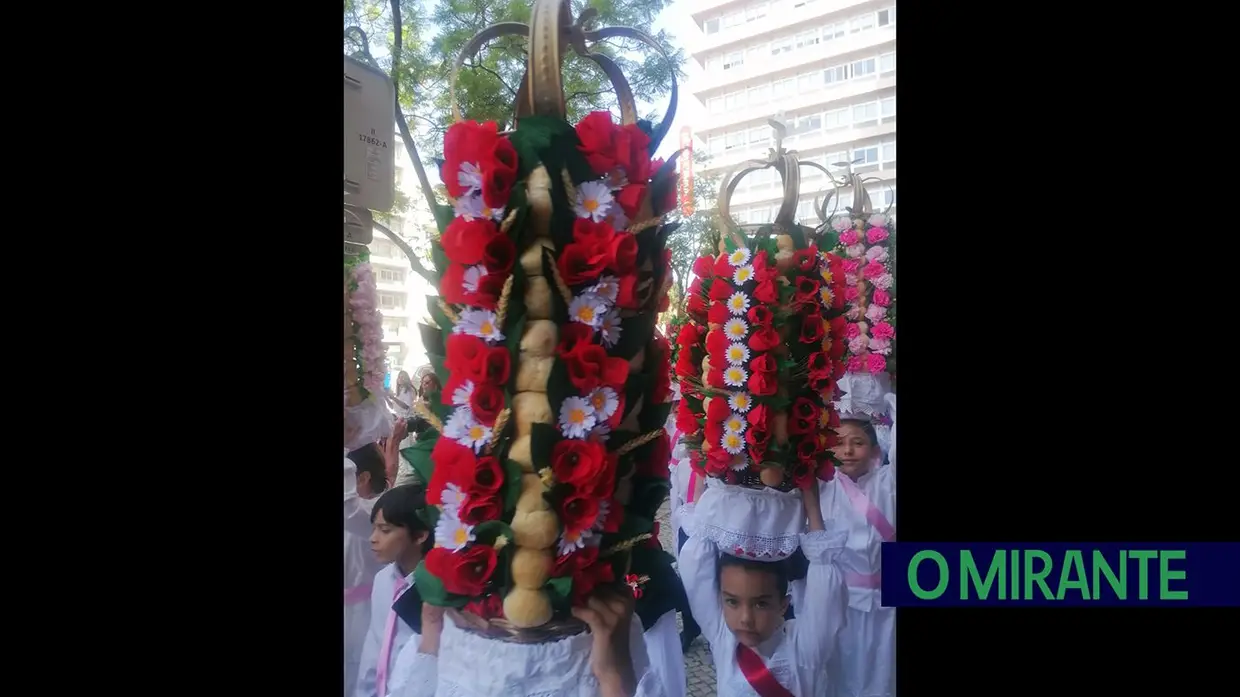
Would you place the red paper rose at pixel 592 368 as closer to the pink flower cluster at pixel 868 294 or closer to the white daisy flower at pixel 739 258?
the white daisy flower at pixel 739 258

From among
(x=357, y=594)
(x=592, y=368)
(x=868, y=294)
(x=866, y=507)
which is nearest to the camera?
(x=592, y=368)

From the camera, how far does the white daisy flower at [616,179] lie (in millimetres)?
1171

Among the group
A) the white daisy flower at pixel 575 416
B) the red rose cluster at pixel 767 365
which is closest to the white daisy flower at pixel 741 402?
the red rose cluster at pixel 767 365

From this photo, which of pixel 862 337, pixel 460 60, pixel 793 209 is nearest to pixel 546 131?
pixel 460 60

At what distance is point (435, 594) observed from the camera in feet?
3.95

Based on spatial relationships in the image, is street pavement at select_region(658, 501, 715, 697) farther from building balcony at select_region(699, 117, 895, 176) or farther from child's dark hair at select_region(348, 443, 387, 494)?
building balcony at select_region(699, 117, 895, 176)

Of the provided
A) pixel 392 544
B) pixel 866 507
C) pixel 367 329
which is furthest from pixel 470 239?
pixel 866 507

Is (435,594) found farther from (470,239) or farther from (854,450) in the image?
(854,450)

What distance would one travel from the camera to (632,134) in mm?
1185

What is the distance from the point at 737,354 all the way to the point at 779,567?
600mm

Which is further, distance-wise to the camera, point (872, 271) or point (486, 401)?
point (872, 271)

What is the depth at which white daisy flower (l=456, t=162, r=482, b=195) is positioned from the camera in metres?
1.12

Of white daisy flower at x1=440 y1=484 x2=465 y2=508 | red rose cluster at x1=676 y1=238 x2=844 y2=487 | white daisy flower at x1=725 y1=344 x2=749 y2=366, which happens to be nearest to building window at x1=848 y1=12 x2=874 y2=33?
red rose cluster at x1=676 y1=238 x2=844 y2=487
